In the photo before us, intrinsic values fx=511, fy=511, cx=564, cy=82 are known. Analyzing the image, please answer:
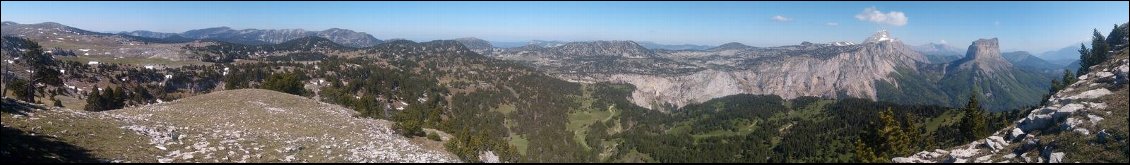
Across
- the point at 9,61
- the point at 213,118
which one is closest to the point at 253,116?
the point at 213,118

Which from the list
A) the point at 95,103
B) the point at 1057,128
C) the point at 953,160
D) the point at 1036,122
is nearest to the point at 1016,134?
the point at 1036,122

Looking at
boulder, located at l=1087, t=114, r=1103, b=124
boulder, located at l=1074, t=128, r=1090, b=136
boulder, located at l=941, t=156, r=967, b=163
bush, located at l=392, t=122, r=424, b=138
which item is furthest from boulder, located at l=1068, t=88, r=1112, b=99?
bush, located at l=392, t=122, r=424, b=138

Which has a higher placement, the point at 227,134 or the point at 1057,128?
the point at 227,134

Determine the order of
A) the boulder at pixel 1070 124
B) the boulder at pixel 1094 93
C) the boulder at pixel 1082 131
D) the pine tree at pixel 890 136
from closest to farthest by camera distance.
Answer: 1. the boulder at pixel 1082 131
2. the boulder at pixel 1070 124
3. the boulder at pixel 1094 93
4. the pine tree at pixel 890 136

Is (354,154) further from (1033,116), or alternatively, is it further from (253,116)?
(1033,116)

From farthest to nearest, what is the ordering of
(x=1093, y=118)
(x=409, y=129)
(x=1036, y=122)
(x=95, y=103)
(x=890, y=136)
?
(x=95, y=103) → (x=890, y=136) → (x=1036, y=122) → (x=409, y=129) → (x=1093, y=118)

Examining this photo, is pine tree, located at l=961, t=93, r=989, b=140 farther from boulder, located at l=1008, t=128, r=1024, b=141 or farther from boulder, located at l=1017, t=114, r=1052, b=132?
boulder, located at l=1008, t=128, r=1024, b=141

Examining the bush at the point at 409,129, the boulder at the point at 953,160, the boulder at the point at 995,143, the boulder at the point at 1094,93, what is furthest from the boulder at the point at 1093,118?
the bush at the point at 409,129

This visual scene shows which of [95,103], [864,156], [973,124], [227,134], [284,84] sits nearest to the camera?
[227,134]

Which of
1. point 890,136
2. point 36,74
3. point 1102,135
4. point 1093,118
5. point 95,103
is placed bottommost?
point 95,103

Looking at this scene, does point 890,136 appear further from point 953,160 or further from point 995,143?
point 995,143

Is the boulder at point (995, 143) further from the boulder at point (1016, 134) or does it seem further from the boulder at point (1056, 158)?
the boulder at point (1056, 158)
